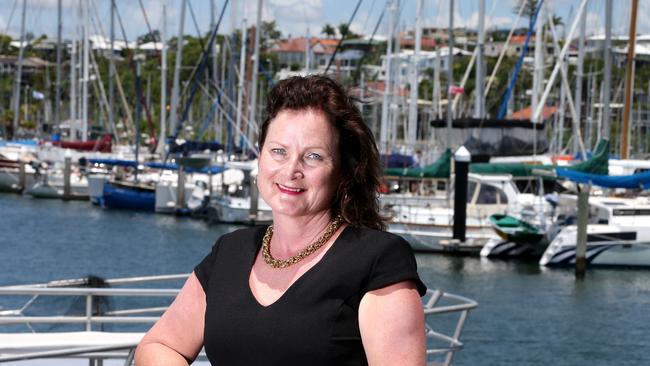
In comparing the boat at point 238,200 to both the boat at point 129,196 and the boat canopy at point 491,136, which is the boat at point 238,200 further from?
the boat canopy at point 491,136

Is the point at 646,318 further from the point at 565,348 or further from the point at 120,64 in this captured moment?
the point at 120,64

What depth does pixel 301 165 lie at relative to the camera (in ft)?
10.5

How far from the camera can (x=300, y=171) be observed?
3209mm

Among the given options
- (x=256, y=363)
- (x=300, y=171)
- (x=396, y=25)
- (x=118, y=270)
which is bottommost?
(x=118, y=270)

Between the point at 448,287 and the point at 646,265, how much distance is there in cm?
615

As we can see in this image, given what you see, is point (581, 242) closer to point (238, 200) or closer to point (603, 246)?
point (603, 246)

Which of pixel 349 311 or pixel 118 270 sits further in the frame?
pixel 118 270

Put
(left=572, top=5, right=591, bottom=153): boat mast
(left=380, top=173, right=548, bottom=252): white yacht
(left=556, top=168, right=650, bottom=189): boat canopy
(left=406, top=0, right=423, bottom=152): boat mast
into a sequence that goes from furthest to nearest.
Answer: (left=406, top=0, right=423, bottom=152): boat mast, (left=572, top=5, right=591, bottom=153): boat mast, (left=380, top=173, right=548, bottom=252): white yacht, (left=556, top=168, right=650, bottom=189): boat canopy

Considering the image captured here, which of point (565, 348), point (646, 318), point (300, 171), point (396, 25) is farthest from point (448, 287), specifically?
point (300, 171)

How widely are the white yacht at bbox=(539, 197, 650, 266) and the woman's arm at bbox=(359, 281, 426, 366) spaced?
29.7m

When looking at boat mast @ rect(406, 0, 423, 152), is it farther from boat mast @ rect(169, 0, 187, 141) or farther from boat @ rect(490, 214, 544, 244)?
boat @ rect(490, 214, 544, 244)

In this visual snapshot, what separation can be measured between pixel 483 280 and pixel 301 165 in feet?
92.4

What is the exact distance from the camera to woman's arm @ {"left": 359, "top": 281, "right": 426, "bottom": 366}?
117 inches

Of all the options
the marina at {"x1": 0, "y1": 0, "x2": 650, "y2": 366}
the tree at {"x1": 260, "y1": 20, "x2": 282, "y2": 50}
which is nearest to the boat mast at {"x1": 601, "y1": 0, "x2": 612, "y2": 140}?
the marina at {"x1": 0, "y1": 0, "x2": 650, "y2": 366}
